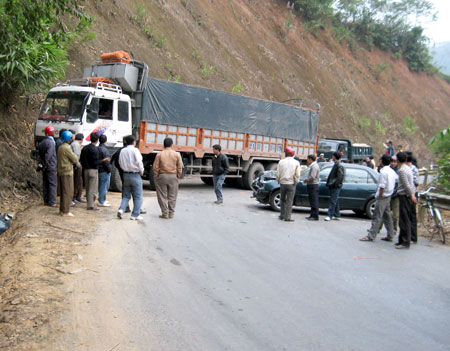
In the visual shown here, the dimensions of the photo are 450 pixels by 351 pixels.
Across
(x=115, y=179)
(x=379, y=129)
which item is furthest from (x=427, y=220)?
(x=379, y=129)

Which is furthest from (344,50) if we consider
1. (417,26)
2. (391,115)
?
(417,26)

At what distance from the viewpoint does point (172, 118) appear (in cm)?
1577

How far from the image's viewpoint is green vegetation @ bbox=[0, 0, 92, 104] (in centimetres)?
886

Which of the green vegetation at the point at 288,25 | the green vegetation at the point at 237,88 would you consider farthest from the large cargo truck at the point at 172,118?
the green vegetation at the point at 288,25

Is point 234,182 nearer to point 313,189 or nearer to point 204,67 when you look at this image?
point 313,189

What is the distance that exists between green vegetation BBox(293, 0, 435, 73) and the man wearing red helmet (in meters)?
42.9

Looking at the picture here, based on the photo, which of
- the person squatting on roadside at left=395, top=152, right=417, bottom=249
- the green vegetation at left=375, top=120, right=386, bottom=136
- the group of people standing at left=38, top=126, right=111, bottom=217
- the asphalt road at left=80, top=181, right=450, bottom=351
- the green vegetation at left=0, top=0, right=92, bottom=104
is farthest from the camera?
the green vegetation at left=375, top=120, right=386, bottom=136

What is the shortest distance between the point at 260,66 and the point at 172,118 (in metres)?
23.2

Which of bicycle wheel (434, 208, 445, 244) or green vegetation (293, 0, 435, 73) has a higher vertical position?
green vegetation (293, 0, 435, 73)

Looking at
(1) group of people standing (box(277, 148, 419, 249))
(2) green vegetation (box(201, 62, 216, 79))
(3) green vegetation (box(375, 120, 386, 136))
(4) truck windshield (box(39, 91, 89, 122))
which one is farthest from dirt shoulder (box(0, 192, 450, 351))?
(3) green vegetation (box(375, 120, 386, 136))

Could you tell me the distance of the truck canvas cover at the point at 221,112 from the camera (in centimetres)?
1548

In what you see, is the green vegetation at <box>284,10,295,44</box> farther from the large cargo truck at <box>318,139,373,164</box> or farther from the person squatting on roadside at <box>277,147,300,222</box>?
the person squatting on roadside at <box>277,147,300,222</box>

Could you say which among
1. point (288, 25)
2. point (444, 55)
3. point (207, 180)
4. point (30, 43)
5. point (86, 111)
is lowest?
point (207, 180)

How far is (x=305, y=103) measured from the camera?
133 ft
